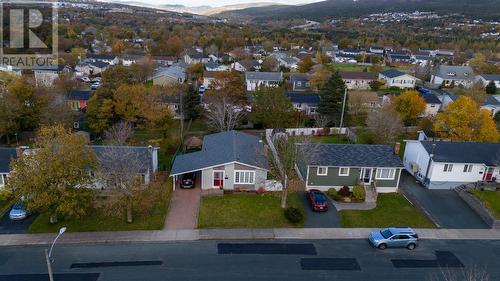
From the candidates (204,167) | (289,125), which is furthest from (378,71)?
(204,167)

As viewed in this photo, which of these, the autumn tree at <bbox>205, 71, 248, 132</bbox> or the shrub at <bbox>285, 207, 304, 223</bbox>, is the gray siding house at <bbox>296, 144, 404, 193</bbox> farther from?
the autumn tree at <bbox>205, 71, 248, 132</bbox>

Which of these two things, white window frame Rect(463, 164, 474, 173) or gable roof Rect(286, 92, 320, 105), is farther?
gable roof Rect(286, 92, 320, 105)

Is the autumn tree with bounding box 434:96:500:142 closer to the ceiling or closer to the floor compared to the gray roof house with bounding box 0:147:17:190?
closer to the ceiling

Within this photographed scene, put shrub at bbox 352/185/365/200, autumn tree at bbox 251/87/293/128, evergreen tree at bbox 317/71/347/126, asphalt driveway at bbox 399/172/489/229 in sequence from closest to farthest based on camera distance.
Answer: asphalt driveway at bbox 399/172/489/229
shrub at bbox 352/185/365/200
autumn tree at bbox 251/87/293/128
evergreen tree at bbox 317/71/347/126

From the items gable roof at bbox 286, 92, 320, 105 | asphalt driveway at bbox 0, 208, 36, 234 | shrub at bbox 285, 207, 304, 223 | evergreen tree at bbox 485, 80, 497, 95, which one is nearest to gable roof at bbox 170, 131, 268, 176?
shrub at bbox 285, 207, 304, 223

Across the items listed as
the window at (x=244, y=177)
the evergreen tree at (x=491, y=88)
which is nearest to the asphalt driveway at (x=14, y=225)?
the window at (x=244, y=177)

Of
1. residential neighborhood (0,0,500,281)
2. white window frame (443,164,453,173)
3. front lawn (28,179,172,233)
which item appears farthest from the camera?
white window frame (443,164,453,173)

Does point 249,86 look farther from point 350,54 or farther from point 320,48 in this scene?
point 320,48
